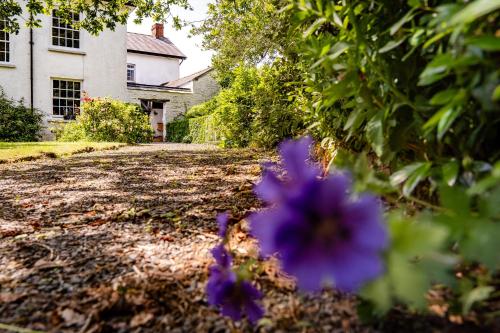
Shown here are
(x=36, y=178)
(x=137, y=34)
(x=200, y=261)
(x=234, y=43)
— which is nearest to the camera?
(x=200, y=261)

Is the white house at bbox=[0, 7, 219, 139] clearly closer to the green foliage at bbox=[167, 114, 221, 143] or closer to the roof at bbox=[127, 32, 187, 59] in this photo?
the green foliage at bbox=[167, 114, 221, 143]

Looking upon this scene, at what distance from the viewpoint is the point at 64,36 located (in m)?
16.7

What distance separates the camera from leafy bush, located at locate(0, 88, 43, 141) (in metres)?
14.2

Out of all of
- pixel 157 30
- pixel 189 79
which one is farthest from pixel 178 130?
pixel 157 30

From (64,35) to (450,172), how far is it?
61.3 feet

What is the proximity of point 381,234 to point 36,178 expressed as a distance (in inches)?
187

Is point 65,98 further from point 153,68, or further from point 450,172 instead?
point 450,172

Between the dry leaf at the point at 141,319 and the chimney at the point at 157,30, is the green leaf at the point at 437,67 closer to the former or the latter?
the dry leaf at the point at 141,319

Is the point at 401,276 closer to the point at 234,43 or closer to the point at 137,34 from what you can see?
the point at 234,43

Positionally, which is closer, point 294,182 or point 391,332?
point 294,182

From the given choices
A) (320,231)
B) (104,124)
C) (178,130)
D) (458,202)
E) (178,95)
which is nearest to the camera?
(320,231)

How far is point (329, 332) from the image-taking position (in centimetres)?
90

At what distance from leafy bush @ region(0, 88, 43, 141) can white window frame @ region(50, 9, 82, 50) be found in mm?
3119

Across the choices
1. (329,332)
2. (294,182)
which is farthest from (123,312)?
(294,182)
